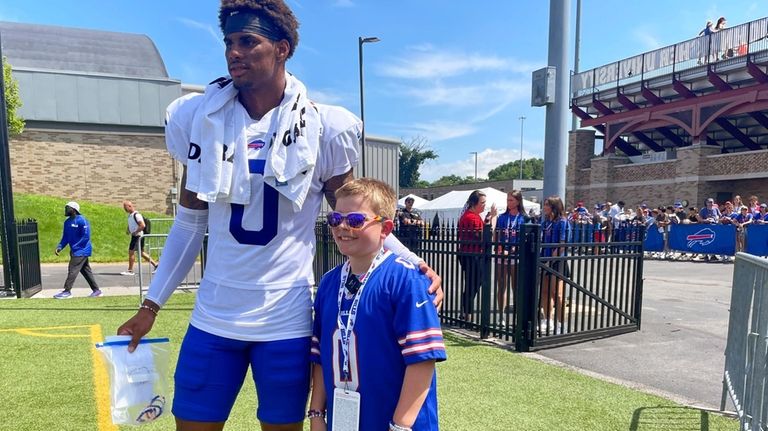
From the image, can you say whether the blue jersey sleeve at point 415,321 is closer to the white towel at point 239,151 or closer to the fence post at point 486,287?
the white towel at point 239,151

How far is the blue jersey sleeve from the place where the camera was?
1.65m

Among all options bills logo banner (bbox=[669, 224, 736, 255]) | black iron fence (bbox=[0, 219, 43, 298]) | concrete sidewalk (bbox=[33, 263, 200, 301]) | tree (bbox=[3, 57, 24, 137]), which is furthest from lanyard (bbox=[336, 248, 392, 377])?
tree (bbox=[3, 57, 24, 137])

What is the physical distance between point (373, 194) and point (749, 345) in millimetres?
2632

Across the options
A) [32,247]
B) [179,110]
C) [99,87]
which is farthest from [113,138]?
[179,110]

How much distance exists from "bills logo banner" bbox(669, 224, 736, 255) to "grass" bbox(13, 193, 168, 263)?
17.5 m

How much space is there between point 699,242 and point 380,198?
1822 cm

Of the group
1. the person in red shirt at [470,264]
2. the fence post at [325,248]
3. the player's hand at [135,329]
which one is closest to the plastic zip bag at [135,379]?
the player's hand at [135,329]

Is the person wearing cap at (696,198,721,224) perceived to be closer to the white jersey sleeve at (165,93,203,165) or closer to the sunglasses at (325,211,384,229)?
the sunglasses at (325,211,384,229)

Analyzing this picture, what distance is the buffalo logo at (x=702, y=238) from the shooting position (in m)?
16.5

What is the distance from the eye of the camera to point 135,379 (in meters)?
1.88

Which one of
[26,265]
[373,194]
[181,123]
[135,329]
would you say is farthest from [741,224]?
[26,265]

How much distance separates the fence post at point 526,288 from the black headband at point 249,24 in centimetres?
414

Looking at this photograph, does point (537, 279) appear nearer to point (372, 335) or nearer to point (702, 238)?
point (372, 335)

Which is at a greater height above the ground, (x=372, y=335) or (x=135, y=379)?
(x=372, y=335)
